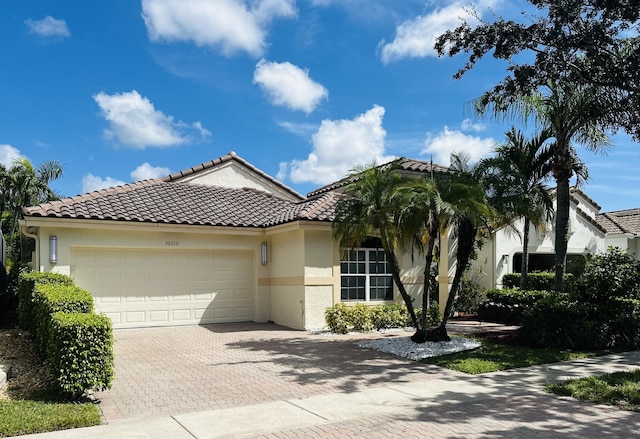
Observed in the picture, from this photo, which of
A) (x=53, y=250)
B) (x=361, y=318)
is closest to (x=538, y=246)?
(x=361, y=318)

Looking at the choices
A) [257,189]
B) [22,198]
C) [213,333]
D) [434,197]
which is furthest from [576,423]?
[22,198]

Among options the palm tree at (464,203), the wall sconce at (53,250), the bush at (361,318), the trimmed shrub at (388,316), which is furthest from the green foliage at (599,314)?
the wall sconce at (53,250)

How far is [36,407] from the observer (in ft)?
22.1

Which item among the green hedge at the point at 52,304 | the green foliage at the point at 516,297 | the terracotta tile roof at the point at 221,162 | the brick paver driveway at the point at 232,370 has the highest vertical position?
the terracotta tile roof at the point at 221,162

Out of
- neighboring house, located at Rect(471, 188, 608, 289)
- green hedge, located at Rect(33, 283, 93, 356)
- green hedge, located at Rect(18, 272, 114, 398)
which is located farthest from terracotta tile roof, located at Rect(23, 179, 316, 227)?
neighboring house, located at Rect(471, 188, 608, 289)

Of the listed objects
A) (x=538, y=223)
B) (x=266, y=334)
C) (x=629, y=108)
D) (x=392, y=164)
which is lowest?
(x=266, y=334)

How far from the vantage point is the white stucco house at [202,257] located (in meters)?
14.3

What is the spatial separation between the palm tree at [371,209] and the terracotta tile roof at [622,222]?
21323mm

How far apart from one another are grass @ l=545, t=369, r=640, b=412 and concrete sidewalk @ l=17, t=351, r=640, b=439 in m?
0.30

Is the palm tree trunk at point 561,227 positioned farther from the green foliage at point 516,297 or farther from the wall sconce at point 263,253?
the wall sconce at point 263,253

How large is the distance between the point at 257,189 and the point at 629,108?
1374 centimetres

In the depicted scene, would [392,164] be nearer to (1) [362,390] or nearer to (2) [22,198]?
(1) [362,390]

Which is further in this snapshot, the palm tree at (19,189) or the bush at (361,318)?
the palm tree at (19,189)

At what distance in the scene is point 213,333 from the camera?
14219 millimetres
